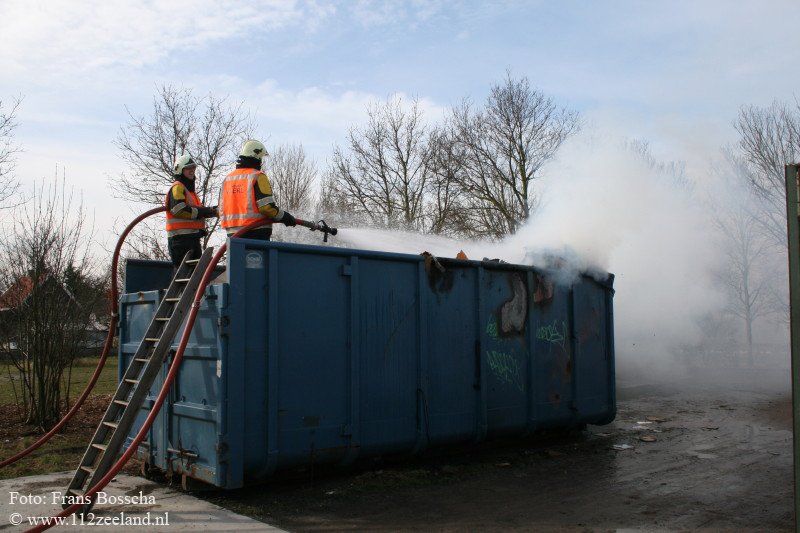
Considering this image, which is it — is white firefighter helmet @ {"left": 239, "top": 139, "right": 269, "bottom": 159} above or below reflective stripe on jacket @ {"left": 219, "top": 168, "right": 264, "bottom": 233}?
above

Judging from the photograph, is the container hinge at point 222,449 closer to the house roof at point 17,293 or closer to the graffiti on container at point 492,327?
the graffiti on container at point 492,327

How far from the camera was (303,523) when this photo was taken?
17.5 ft

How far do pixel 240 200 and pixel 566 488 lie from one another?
14.5 ft

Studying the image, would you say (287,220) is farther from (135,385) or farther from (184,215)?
(135,385)

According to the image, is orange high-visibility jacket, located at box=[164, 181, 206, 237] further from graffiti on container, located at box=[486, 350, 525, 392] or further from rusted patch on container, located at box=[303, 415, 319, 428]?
graffiti on container, located at box=[486, 350, 525, 392]

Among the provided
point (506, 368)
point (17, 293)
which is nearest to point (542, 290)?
point (506, 368)

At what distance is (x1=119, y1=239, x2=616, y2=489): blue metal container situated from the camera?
5699 mm

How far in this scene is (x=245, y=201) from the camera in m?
6.53

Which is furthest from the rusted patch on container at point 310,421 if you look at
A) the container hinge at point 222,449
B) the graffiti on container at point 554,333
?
the graffiti on container at point 554,333

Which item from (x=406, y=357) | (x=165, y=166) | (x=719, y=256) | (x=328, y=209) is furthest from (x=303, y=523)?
(x=328, y=209)

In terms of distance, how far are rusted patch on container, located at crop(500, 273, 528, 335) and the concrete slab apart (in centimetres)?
386

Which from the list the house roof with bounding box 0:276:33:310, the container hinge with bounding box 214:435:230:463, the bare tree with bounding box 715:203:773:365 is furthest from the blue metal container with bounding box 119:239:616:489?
the bare tree with bounding box 715:203:773:365

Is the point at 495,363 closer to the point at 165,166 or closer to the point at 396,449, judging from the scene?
the point at 396,449

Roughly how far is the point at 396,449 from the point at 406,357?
3.15 ft
